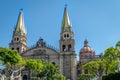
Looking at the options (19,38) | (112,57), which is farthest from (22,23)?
(112,57)

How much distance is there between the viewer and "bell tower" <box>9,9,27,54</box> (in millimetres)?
107188

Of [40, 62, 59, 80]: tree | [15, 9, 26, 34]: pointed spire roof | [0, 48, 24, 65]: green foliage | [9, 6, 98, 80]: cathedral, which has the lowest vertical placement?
[40, 62, 59, 80]: tree

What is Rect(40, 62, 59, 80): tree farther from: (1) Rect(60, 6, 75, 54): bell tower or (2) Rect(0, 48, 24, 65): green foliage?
(2) Rect(0, 48, 24, 65): green foliage

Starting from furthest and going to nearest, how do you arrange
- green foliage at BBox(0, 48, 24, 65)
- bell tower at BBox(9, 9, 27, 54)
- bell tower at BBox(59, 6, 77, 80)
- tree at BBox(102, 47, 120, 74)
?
bell tower at BBox(9, 9, 27, 54) < bell tower at BBox(59, 6, 77, 80) < green foliage at BBox(0, 48, 24, 65) < tree at BBox(102, 47, 120, 74)

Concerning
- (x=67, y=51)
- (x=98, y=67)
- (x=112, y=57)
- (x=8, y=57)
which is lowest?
(x=98, y=67)

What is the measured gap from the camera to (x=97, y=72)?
80250mm

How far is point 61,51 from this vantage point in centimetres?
10300

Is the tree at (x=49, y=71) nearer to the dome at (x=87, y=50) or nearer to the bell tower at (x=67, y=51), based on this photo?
the bell tower at (x=67, y=51)

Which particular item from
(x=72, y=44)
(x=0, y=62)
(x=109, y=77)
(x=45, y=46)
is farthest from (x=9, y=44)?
(x=109, y=77)

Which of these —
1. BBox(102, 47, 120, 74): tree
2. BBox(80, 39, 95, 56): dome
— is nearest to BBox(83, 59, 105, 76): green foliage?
BBox(102, 47, 120, 74): tree

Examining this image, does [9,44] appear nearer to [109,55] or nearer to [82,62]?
[82,62]

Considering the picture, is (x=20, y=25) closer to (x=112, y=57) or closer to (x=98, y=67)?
(x=98, y=67)

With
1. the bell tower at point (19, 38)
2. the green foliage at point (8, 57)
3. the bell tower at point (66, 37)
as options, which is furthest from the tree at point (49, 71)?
the bell tower at point (19, 38)

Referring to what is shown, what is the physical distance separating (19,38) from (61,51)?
665 inches
